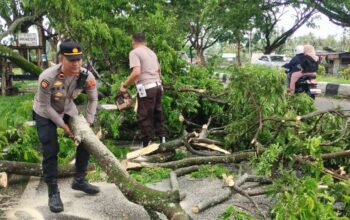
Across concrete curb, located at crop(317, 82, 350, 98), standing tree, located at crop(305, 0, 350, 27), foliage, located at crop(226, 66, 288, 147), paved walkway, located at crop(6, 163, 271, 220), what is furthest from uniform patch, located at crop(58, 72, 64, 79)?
standing tree, located at crop(305, 0, 350, 27)

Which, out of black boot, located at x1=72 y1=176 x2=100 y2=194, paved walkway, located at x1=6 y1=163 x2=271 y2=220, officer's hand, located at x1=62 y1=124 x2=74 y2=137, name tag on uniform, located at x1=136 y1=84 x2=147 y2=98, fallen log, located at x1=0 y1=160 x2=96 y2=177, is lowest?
paved walkway, located at x1=6 y1=163 x2=271 y2=220

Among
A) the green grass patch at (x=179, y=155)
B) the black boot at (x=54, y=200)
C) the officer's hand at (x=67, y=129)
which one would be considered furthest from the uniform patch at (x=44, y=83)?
the green grass patch at (x=179, y=155)

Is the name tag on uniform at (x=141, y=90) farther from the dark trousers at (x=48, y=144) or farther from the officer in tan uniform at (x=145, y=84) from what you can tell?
the dark trousers at (x=48, y=144)

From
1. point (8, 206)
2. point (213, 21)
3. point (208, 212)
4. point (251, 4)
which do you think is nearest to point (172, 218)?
point (208, 212)

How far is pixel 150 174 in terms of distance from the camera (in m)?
4.85

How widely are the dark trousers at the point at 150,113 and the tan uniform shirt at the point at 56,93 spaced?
1689mm

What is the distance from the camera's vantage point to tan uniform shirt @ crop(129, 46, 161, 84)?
5.60 m

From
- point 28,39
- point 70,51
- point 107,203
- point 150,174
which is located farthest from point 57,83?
point 28,39

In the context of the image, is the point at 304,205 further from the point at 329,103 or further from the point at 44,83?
the point at 329,103

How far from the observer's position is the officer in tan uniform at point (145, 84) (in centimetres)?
562

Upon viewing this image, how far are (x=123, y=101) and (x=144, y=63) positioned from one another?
0.82 metres

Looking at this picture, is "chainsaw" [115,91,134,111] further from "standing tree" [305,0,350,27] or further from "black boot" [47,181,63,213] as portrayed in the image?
"standing tree" [305,0,350,27]

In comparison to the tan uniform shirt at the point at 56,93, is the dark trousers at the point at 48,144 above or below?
below

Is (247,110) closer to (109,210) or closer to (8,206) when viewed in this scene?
(109,210)
